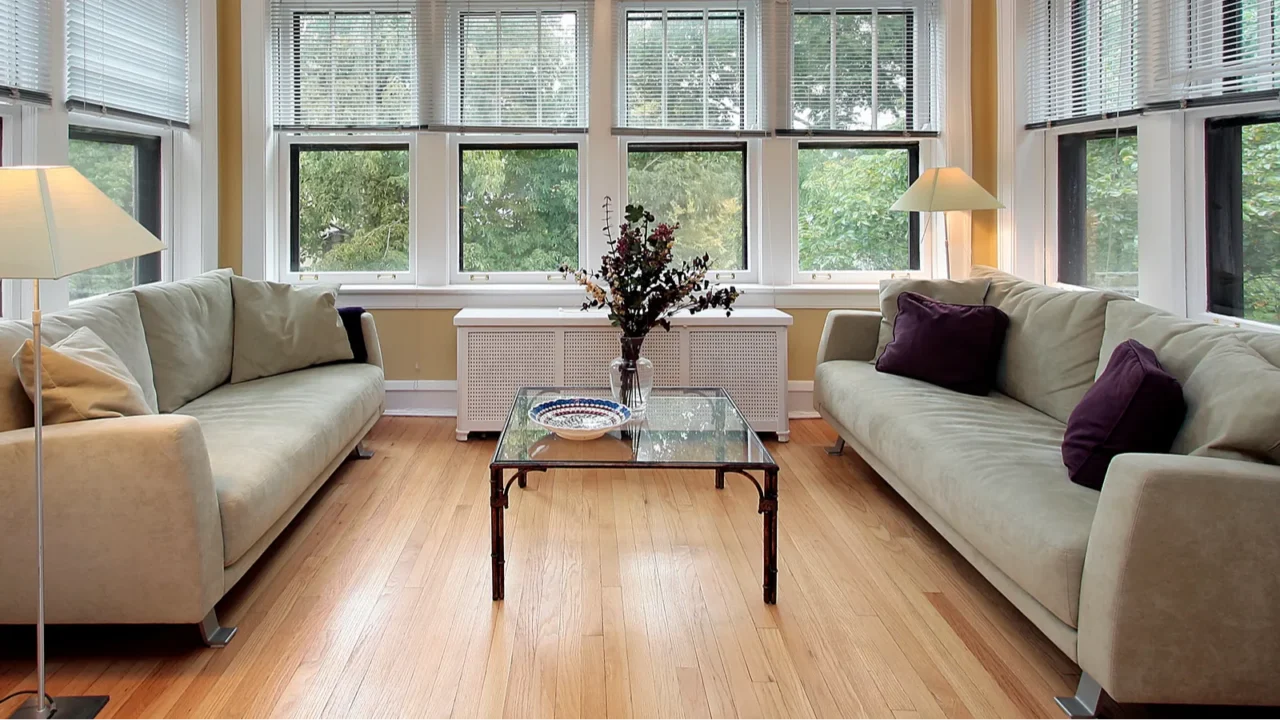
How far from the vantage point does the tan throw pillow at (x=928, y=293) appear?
4.15 meters

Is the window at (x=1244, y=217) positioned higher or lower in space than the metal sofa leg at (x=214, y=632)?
higher

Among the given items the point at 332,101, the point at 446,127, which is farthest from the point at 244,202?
the point at 446,127

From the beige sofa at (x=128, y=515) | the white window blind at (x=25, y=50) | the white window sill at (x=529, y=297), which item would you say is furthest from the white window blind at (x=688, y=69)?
the beige sofa at (x=128, y=515)

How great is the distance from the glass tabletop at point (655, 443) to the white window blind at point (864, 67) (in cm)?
229

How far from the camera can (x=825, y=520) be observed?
3.45 metres

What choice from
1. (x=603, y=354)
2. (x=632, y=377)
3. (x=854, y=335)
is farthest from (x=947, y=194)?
(x=632, y=377)

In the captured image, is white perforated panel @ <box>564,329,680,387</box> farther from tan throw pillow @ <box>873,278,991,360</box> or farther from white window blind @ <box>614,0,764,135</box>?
white window blind @ <box>614,0,764,135</box>

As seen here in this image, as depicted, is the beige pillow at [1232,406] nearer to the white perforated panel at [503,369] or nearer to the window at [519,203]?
the white perforated panel at [503,369]

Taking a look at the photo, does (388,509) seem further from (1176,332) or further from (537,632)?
(1176,332)

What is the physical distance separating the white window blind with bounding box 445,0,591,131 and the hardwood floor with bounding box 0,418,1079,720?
2348mm

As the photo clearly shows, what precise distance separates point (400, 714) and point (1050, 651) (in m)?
1.60

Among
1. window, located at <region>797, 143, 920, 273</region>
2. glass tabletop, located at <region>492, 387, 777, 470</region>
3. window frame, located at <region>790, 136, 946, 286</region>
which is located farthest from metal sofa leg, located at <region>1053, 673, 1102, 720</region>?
window, located at <region>797, 143, 920, 273</region>

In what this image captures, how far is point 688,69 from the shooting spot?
507 cm

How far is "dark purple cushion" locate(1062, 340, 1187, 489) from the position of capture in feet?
7.68
